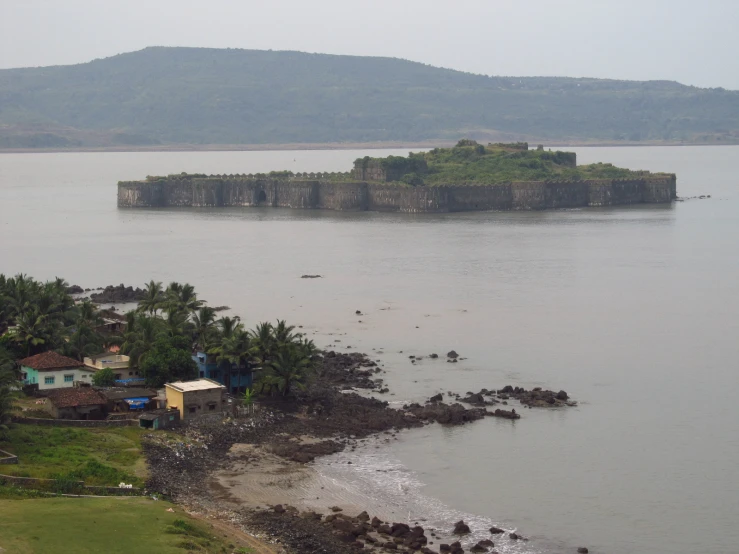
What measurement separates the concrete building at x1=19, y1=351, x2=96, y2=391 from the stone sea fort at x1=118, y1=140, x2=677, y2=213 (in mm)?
74166

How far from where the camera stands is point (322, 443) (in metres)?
34.7

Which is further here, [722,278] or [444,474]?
[722,278]

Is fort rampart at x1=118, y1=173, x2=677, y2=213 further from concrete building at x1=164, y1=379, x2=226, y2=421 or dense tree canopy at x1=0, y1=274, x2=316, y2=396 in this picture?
concrete building at x1=164, y1=379, x2=226, y2=421

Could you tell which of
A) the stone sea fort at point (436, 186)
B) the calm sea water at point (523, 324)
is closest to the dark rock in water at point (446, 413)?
the calm sea water at point (523, 324)

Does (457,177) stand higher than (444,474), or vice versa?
(457,177)

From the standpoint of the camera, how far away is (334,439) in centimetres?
3525

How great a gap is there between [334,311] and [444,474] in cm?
2512

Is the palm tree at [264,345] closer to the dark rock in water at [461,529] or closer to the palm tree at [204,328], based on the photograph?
the palm tree at [204,328]

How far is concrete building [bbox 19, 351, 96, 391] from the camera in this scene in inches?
1453

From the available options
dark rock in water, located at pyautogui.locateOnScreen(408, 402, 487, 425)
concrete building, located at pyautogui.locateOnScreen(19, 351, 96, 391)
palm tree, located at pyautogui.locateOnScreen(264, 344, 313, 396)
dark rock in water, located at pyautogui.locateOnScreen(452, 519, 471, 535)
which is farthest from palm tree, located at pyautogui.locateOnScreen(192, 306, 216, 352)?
dark rock in water, located at pyautogui.locateOnScreen(452, 519, 471, 535)

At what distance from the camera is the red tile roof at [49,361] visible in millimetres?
37031

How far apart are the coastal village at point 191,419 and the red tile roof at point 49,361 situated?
0.06 meters

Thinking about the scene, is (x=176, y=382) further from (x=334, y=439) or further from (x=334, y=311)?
(x=334, y=311)

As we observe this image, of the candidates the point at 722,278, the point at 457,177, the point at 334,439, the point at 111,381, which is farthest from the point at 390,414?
the point at 457,177
